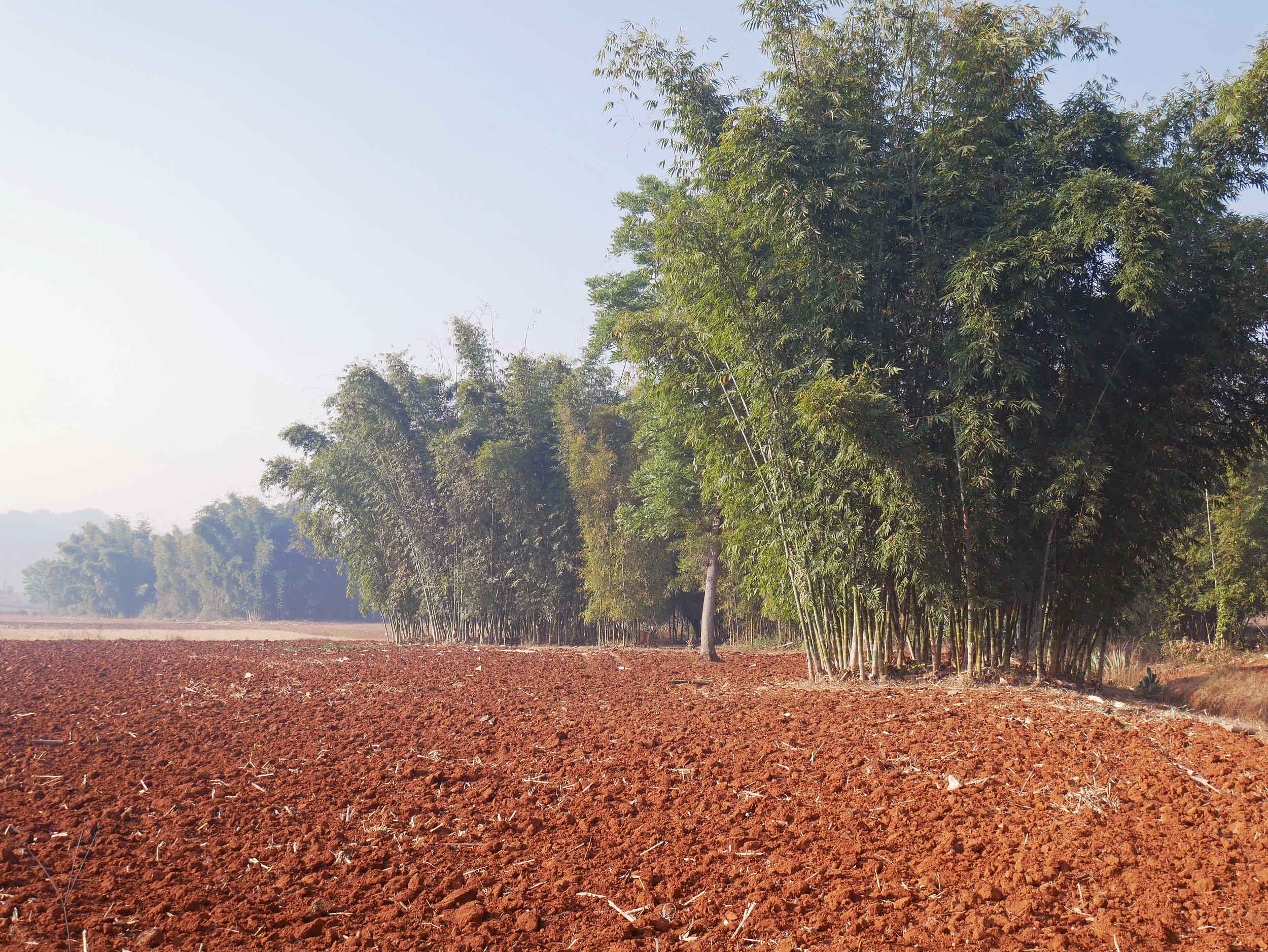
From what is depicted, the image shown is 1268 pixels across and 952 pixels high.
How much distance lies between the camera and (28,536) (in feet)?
470

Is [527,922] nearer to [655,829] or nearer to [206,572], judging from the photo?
[655,829]

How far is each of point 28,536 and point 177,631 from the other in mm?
155486

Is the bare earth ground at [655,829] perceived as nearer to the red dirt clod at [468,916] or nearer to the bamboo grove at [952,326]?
the red dirt clod at [468,916]

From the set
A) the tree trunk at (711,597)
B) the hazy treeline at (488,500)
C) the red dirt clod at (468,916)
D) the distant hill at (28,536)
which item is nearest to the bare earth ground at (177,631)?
the hazy treeline at (488,500)

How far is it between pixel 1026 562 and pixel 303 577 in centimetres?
4235

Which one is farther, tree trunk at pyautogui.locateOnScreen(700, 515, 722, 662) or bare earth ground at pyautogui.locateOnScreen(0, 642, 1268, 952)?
tree trunk at pyautogui.locateOnScreen(700, 515, 722, 662)

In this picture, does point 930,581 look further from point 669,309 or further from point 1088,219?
point 669,309

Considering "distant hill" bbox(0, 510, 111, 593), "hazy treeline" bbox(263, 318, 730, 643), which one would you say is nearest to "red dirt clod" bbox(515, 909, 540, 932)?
"hazy treeline" bbox(263, 318, 730, 643)

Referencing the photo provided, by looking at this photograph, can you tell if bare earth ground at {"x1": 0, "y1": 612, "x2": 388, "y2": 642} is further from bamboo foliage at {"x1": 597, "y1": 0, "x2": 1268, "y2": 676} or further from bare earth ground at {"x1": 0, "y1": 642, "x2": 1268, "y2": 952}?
bamboo foliage at {"x1": 597, "y1": 0, "x2": 1268, "y2": 676}

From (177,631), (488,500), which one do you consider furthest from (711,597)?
(177,631)

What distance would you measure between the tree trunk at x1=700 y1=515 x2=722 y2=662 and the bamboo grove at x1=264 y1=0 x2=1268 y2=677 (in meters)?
3.24

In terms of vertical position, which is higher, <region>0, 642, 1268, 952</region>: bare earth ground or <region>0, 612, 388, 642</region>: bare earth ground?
<region>0, 642, 1268, 952</region>: bare earth ground

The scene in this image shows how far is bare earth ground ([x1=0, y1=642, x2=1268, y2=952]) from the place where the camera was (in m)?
2.56

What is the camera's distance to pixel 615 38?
23.7ft
